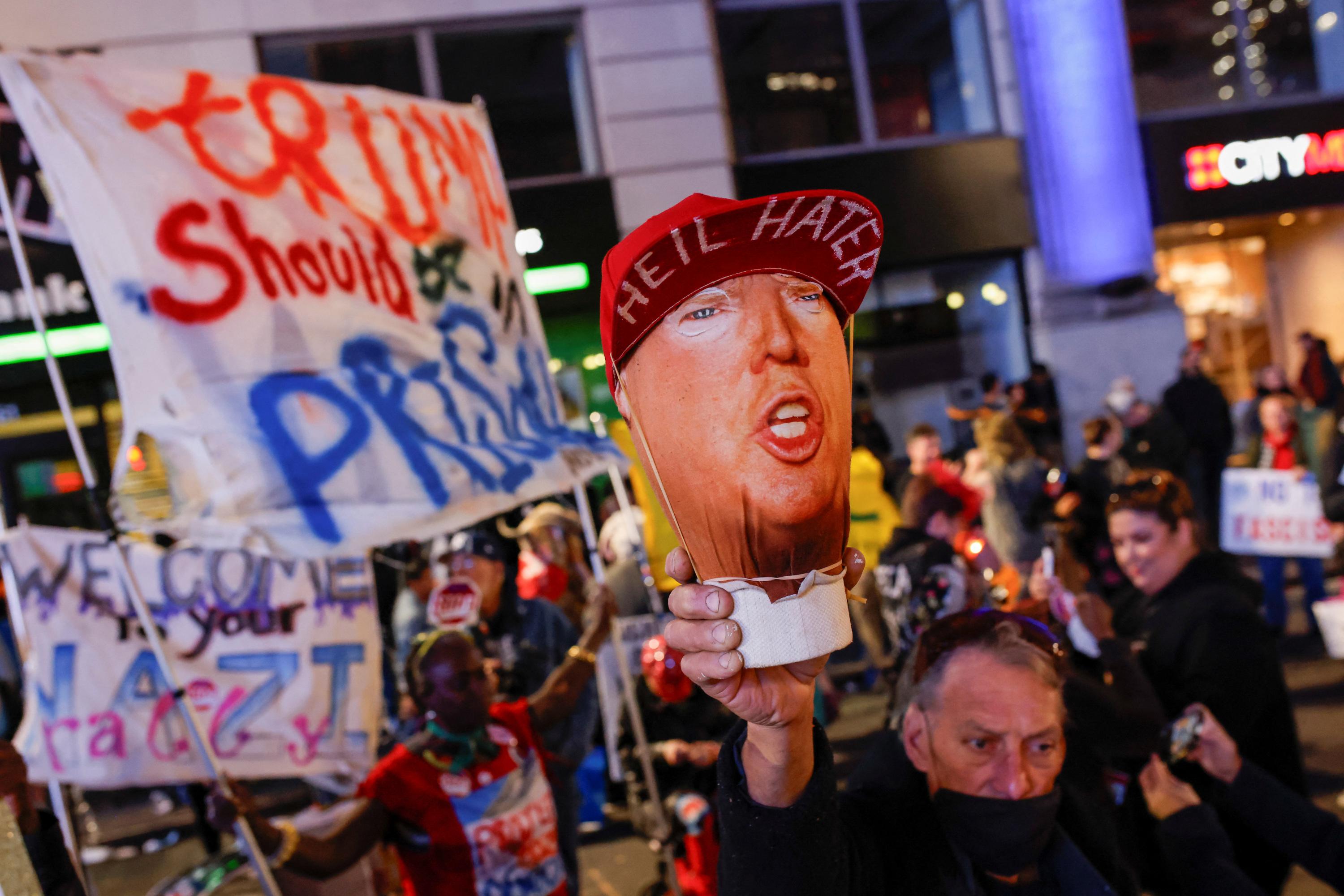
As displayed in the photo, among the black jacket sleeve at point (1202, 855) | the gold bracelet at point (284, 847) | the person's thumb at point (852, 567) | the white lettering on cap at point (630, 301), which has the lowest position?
the black jacket sleeve at point (1202, 855)

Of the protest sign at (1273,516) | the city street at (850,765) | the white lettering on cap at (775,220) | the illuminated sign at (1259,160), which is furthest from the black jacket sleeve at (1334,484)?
the illuminated sign at (1259,160)

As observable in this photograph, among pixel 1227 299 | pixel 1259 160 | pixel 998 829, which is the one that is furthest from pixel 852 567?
pixel 1227 299

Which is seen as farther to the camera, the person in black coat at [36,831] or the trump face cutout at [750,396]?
the person in black coat at [36,831]

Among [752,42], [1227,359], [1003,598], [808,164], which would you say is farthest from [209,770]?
[1227,359]

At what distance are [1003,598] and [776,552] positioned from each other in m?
3.13

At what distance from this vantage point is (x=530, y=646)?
4.43m

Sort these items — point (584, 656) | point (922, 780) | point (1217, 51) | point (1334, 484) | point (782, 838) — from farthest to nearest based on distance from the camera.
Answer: point (1217, 51) < point (1334, 484) < point (584, 656) < point (922, 780) < point (782, 838)

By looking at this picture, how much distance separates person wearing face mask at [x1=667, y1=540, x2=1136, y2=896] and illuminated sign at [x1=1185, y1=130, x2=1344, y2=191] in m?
11.2

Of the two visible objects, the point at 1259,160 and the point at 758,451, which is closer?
the point at 758,451

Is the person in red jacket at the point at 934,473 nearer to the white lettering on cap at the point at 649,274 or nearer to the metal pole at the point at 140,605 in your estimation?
the metal pole at the point at 140,605

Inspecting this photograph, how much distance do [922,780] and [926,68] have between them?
1110 cm

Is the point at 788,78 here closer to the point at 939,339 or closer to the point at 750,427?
the point at 939,339

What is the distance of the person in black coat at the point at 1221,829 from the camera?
2.25 meters

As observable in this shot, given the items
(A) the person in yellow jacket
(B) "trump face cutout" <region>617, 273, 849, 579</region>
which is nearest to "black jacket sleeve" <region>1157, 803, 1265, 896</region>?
(B) "trump face cutout" <region>617, 273, 849, 579</region>
